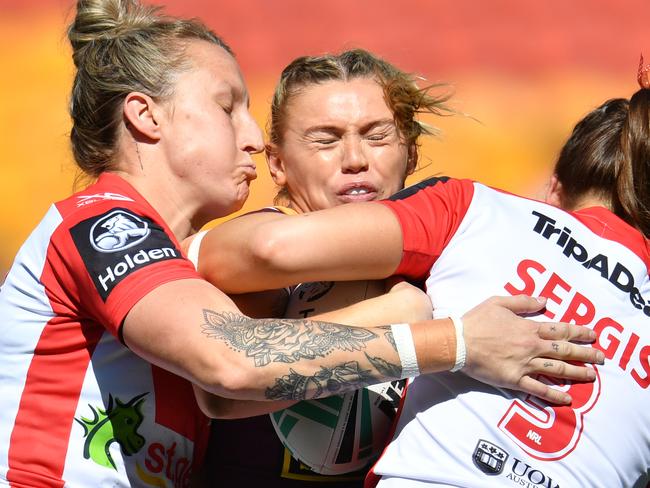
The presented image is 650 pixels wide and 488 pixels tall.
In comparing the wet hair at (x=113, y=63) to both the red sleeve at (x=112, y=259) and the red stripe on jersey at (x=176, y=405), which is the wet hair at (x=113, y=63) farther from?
the red stripe on jersey at (x=176, y=405)

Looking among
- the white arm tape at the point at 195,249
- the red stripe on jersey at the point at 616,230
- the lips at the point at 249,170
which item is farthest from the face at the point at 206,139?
the red stripe on jersey at the point at 616,230

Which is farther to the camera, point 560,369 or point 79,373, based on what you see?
point 79,373

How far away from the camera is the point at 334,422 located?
2.33 metres

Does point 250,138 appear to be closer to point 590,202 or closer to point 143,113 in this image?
point 143,113

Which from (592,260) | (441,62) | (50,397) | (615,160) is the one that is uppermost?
(441,62)

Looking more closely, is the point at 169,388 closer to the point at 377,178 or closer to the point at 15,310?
the point at 15,310

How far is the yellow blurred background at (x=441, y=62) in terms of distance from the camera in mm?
6957

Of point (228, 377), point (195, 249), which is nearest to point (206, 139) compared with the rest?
point (195, 249)

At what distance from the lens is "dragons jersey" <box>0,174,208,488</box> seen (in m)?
2.21

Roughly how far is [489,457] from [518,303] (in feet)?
1.15

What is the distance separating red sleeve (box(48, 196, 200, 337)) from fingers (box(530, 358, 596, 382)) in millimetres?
808

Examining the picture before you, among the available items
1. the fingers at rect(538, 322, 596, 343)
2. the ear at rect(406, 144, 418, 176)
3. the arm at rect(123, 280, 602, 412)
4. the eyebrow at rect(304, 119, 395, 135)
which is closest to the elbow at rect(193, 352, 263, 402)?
the arm at rect(123, 280, 602, 412)

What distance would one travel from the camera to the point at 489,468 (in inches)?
81.6

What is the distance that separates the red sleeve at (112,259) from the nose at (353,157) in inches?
31.3
